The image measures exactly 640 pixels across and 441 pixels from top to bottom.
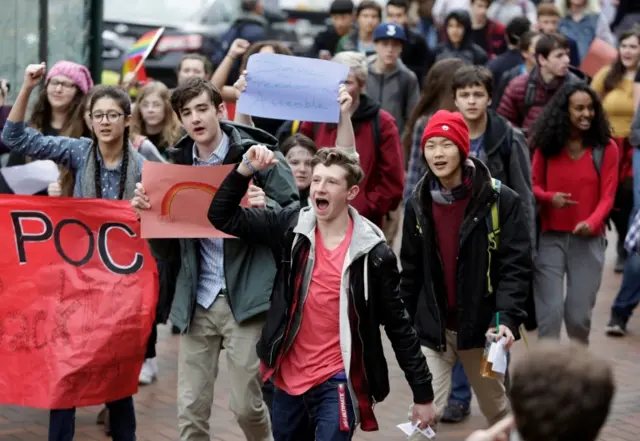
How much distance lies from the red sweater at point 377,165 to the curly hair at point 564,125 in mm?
924

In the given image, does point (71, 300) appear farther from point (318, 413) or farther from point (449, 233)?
point (449, 233)

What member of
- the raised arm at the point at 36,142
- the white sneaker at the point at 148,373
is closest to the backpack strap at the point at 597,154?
the white sneaker at the point at 148,373

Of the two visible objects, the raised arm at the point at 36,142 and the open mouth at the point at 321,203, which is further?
the raised arm at the point at 36,142

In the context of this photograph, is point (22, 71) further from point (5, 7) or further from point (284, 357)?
point (284, 357)

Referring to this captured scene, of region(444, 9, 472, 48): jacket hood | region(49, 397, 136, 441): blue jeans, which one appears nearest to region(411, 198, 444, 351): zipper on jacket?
region(49, 397, 136, 441): blue jeans

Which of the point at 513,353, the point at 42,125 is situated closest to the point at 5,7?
the point at 42,125

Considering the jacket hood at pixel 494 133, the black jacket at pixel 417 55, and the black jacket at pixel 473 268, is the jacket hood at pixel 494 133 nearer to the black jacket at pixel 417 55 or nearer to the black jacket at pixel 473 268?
the black jacket at pixel 473 268

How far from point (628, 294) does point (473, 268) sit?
13.1ft

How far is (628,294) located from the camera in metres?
9.69

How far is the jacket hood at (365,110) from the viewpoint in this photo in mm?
8329

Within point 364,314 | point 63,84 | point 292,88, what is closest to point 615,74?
point 63,84

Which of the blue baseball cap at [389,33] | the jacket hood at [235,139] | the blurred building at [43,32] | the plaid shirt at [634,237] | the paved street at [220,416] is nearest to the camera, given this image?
the jacket hood at [235,139]

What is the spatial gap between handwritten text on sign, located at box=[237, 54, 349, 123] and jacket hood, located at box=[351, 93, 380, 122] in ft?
5.55

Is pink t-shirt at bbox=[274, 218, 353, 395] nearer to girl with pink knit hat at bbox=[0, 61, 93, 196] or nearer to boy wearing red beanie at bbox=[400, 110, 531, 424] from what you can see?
boy wearing red beanie at bbox=[400, 110, 531, 424]
